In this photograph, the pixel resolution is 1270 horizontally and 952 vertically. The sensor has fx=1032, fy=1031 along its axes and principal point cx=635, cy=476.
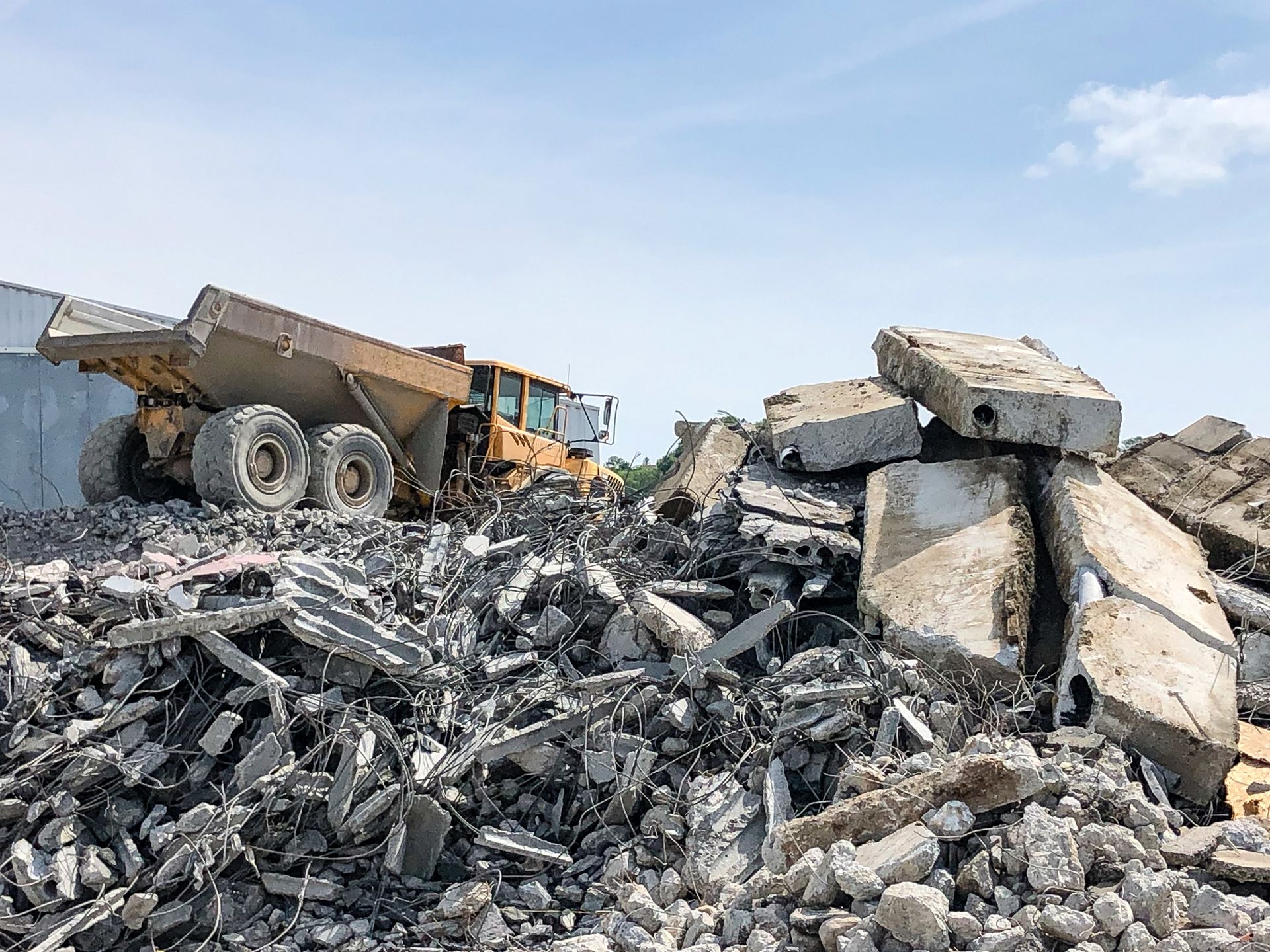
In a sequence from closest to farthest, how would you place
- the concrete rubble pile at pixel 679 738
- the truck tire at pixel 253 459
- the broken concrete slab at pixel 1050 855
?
the broken concrete slab at pixel 1050 855 → the concrete rubble pile at pixel 679 738 → the truck tire at pixel 253 459

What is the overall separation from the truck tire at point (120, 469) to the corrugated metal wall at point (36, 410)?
5.64 metres

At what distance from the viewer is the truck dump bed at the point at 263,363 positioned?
8203 mm

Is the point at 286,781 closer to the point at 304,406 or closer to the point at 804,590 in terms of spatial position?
the point at 804,590

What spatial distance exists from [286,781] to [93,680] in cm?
119

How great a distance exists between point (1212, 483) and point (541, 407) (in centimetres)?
668

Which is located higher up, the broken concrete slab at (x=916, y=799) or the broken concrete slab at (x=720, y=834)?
the broken concrete slab at (x=916, y=799)

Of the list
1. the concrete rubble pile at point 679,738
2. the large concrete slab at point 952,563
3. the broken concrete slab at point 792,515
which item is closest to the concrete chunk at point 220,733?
the concrete rubble pile at point 679,738

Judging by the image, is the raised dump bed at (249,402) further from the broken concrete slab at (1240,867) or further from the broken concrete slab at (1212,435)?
the broken concrete slab at (1240,867)

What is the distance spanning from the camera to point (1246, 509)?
699 cm

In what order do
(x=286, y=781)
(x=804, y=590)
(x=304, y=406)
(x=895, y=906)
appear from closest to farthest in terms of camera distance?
1. (x=895, y=906)
2. (x=286, y=781)
3. (x=804, y=590)
4. (x=304, y=406)

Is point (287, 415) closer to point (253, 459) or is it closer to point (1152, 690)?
point (253, 459)

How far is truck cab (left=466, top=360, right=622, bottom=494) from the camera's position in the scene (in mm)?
10641

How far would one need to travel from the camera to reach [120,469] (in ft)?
30.4

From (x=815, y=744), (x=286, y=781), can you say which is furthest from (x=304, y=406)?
(x=815, y=744)
